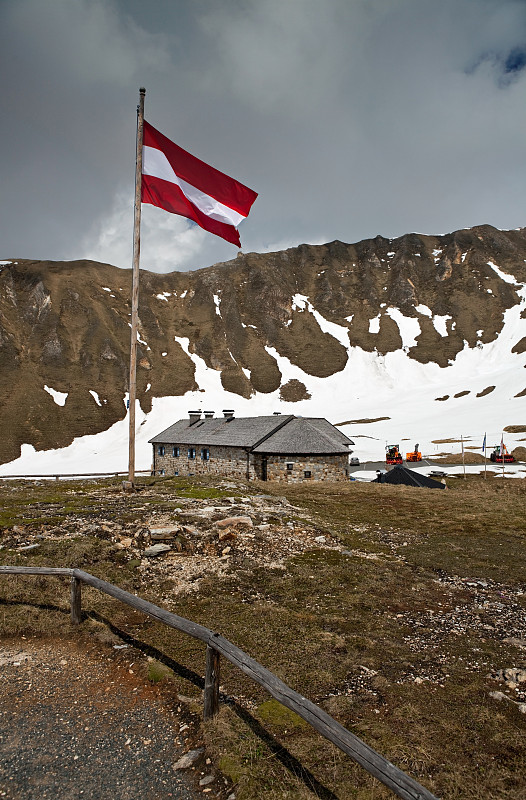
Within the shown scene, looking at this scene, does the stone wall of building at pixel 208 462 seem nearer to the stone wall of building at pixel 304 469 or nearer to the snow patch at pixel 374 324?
the stone wall of building at pixel 304 469

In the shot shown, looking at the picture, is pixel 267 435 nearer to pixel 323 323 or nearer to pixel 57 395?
pixel 57 395

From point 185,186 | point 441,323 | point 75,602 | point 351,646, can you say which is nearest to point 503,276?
point 441,323

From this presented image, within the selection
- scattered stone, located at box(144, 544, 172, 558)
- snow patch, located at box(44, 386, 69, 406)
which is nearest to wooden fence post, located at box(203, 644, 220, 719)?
scattered stone, located at box(144, 544, 172, 558)

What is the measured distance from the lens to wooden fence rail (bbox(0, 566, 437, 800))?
3521 mm

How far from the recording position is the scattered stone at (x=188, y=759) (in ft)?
15.6

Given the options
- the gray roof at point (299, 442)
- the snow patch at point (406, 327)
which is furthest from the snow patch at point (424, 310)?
the gray roof at point (299, 442)

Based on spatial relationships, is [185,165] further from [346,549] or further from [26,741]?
[26,741]

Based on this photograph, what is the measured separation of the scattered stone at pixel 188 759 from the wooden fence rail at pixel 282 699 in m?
0.44

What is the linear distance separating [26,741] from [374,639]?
233 inches

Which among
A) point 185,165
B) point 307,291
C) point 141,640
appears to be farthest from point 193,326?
point 141,640

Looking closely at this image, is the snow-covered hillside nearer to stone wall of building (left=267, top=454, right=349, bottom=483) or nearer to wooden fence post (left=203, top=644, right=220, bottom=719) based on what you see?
stone wall of building (left=267, top=454, right=349, bottom=483)

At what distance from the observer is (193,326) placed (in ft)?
478

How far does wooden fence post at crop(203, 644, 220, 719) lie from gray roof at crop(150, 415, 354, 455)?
113 ft

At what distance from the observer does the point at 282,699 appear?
4660 mm
